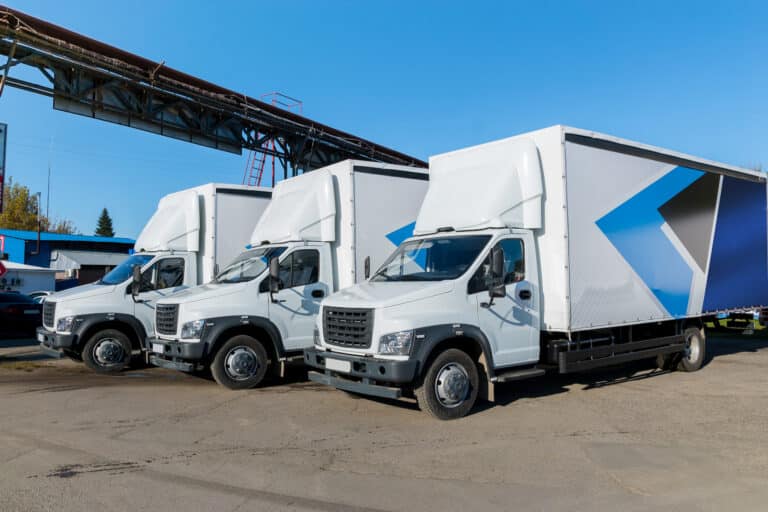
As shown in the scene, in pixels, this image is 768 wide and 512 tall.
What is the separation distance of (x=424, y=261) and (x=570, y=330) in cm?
216

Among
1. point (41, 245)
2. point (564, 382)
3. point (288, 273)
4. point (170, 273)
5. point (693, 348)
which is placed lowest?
point (564, 382)

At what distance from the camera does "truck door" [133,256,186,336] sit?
11180 millimetres

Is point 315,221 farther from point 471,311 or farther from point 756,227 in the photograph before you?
point 756,227

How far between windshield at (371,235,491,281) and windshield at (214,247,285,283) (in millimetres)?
2332

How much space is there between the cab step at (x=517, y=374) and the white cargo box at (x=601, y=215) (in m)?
0.66

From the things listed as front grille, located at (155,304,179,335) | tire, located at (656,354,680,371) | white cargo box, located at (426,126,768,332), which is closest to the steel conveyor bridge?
front grille, located at (155,304,179,335)

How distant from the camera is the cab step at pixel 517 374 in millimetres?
7504

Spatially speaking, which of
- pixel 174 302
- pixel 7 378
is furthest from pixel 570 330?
pixel 7 378

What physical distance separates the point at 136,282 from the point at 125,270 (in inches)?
35.1

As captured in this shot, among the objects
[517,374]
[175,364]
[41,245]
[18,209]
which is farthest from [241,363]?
[18,209]

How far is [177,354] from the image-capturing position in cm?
902

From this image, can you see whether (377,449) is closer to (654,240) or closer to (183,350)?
(183,350)

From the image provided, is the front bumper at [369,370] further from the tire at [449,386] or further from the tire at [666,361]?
the tire at [666,361]

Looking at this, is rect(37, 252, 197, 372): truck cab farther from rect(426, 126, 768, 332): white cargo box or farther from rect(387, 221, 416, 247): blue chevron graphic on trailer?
rect(426, 126, 768, 332): white cargo box
